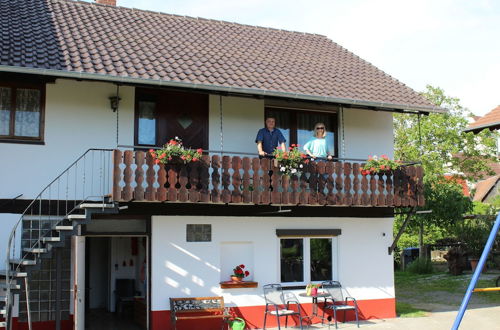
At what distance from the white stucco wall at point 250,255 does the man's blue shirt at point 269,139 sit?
5.40ft

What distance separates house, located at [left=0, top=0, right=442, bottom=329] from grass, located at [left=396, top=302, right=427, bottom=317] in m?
0.52

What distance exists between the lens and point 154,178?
1265 centimetres

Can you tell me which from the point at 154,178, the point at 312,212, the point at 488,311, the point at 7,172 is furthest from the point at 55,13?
the point at 488,311

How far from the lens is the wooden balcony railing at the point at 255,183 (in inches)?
492

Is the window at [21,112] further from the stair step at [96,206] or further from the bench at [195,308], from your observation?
the bench at [195,308]

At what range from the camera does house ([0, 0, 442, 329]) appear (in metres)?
12.8

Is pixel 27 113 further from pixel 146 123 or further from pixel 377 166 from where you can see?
pixel 377 166

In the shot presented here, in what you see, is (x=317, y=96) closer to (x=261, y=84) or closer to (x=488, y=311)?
(x=261, y=84)

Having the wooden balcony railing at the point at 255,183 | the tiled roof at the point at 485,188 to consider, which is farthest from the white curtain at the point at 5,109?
the tiled roof at the point at 485,188

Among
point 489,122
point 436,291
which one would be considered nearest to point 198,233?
point 489,122

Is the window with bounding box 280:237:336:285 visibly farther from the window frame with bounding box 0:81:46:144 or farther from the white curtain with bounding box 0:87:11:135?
the white curtain with bounding box 0:87:11:135

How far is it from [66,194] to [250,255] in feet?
14.1

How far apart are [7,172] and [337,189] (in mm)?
6894

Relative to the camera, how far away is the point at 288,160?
13.7 meters
